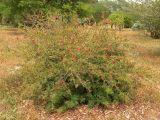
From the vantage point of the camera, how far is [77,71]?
20.4 ft

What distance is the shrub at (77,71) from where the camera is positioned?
621cm

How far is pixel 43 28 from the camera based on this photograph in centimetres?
749

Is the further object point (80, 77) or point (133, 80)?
point (133, 80)

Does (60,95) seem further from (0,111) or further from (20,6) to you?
(20,6)

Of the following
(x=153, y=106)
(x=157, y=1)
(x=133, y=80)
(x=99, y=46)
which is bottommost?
(x=153, y=106)

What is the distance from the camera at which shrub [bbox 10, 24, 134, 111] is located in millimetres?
6215

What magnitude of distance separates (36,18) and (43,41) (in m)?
1.20

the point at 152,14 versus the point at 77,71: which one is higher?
the point at 152,14

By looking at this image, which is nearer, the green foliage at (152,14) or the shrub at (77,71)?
the shrub at (77,71)

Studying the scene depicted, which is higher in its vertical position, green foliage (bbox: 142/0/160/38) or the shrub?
green foliage (bbox: 142/0/160/38)

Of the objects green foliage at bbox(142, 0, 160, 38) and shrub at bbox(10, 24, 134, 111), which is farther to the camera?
green foliage at bbox(142, 0, 160, 38)

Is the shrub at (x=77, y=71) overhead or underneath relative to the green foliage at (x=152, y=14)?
underneath

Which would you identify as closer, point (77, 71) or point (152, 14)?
point (77, 71)

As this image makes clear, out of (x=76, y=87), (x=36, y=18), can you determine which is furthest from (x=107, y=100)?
(x=36, y=18)
